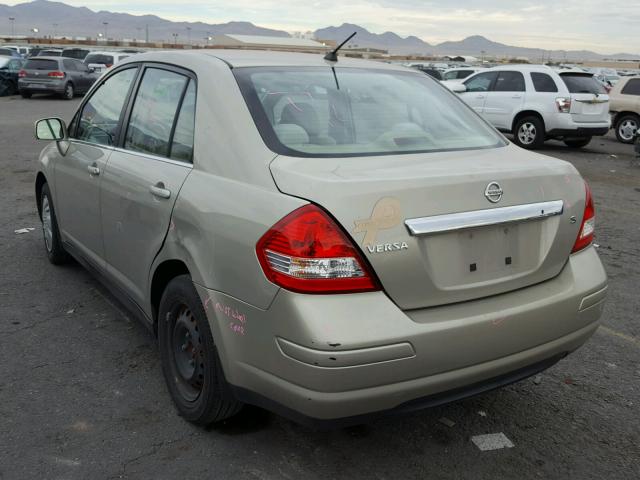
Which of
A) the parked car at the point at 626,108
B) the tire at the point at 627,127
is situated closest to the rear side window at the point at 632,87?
the parked car at the point at 626,108

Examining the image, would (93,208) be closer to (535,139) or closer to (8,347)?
(8,347)

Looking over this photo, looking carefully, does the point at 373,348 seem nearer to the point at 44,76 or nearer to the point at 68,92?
the point at 44,76

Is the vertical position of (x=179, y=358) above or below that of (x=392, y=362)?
below

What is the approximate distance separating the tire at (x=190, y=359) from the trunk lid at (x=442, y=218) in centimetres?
76

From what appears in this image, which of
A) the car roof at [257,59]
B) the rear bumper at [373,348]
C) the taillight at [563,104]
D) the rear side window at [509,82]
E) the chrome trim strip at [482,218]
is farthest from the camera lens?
the rear side window at [509,82]

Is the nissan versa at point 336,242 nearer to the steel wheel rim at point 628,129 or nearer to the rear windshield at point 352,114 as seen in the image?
the rear windshield at point 352,114

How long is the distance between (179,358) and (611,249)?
15.8 ft

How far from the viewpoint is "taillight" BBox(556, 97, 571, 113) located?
13672 mm

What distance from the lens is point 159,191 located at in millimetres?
3109

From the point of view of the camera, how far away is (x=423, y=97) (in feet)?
11.6

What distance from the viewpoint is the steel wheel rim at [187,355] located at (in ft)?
9.67

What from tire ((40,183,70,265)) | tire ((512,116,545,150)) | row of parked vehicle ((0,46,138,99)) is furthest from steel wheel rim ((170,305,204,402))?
row of parked vehicle ((0,46,138,99))

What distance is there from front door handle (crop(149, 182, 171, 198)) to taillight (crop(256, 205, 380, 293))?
36.4 inches

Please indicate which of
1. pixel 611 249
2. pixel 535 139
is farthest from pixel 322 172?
pixel 535 139
